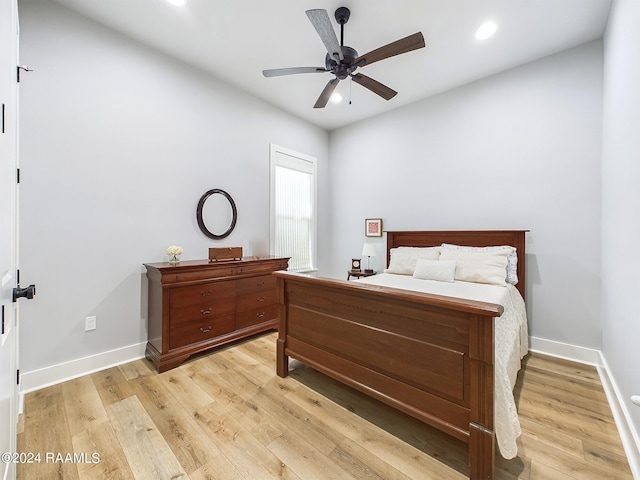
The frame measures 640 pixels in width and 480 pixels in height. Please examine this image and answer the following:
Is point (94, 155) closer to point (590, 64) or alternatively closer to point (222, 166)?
point (222, 166)

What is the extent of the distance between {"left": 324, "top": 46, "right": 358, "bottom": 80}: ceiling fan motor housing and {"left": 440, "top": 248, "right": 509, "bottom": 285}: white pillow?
2152mm

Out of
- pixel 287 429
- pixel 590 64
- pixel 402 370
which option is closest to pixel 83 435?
pixel 287 429

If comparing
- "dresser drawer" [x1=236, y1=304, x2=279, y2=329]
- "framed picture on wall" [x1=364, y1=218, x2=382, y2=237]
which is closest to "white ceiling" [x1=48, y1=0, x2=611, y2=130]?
"framed picture on wall" [x1=364, y1=218, x2=382, y2=237]

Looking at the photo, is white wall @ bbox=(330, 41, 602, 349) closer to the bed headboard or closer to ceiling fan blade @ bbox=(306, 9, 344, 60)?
the bed headboard

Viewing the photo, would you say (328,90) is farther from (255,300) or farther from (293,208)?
(255,300)

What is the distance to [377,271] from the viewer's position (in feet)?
13.5

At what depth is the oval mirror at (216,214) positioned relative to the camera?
3.08 m

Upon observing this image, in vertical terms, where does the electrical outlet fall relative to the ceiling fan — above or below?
below

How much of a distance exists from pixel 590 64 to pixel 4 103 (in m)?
4.27

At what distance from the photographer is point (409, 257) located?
129 inches

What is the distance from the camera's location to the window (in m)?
3.95

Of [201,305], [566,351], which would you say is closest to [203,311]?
[201,305]

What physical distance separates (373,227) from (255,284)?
6.67 feet

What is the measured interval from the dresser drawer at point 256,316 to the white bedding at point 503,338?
1.29 meters
